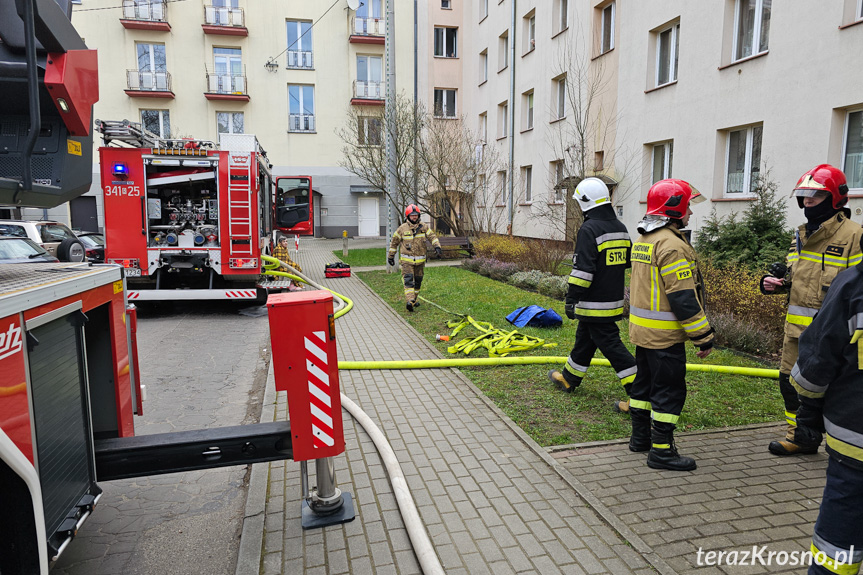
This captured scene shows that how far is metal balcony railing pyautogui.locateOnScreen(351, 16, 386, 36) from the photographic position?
3178 centimetres

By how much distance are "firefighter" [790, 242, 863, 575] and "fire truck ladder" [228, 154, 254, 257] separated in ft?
29.8

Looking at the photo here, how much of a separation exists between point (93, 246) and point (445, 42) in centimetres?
2300

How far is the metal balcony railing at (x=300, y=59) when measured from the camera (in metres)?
31.4

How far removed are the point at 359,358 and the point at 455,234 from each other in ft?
48.5

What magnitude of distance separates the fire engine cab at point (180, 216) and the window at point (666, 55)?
35.3 ft

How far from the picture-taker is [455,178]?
2075 centimetres

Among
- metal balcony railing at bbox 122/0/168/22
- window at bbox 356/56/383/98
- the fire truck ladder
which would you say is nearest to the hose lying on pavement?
the fire truck ladder

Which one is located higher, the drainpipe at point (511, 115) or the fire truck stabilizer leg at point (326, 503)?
the drainpipe at point (511, 115)

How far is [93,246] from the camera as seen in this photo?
48.9 ft

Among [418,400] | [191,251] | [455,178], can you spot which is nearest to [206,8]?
[455,178]

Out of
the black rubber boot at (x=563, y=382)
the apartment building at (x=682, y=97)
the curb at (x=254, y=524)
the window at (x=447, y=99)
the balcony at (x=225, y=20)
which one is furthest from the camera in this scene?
the window at (x=447, y=99)

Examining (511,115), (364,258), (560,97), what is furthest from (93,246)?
(511,115)

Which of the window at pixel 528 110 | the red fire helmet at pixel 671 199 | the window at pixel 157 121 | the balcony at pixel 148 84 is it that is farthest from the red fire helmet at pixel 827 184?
the window at pixel 157 121

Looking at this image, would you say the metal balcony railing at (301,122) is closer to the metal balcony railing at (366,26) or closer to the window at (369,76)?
the window at (369,76)
